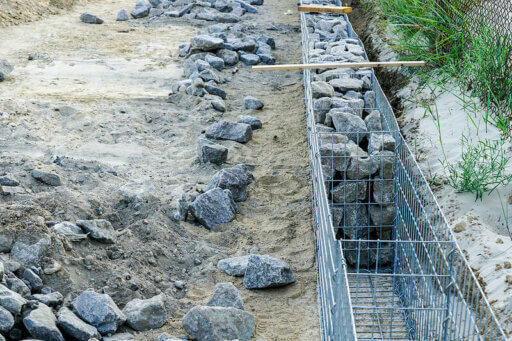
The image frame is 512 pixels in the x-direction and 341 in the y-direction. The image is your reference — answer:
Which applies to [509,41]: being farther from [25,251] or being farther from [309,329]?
[25,251]

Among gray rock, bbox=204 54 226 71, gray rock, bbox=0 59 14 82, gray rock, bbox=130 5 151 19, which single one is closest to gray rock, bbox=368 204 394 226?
gray rock, bbox=204 54 226 71

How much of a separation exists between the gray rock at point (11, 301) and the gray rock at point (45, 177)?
1907 mm

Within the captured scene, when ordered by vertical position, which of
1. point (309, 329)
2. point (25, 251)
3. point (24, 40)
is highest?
point (25, 251)

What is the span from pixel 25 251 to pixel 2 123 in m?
3.15

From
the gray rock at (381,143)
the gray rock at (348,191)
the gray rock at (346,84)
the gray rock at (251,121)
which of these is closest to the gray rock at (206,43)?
the gray rock at (251,121)

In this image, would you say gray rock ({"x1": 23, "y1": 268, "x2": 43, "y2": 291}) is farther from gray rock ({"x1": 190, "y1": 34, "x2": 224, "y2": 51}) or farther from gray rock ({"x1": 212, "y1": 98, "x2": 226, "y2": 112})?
gray rock ({"x1": 190, "y1": 34, "x2": 224, "y2": 51})

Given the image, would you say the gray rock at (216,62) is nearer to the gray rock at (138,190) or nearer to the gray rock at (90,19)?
the gray rock at (90,19)

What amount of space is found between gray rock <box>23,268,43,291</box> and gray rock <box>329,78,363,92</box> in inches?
146

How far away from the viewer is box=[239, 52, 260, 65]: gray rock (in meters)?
9.45

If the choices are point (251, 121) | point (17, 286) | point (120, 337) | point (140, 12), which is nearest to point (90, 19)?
Answer: point (140, 12)

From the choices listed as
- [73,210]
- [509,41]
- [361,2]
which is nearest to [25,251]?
[73,210]

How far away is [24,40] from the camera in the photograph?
33.6ft

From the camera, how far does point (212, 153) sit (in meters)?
6.16

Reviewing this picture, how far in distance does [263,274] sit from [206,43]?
5820mm
